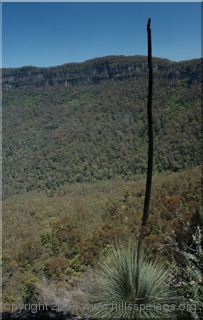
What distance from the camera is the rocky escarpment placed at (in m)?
63.6

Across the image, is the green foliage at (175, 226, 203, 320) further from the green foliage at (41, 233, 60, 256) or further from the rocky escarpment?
the rocky escarpment

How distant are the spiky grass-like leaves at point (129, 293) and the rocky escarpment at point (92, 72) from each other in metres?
59.0

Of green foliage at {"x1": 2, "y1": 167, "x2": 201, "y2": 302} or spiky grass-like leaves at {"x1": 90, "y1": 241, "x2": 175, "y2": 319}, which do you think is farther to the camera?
green foliage at {"x1": 2, "y1": 167, "x2": 201, "y2": 302}

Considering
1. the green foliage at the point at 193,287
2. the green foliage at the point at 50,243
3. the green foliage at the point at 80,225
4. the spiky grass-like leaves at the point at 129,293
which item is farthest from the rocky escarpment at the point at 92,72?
the spiky grass-like leaves at the point at 129,293

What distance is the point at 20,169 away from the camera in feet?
172

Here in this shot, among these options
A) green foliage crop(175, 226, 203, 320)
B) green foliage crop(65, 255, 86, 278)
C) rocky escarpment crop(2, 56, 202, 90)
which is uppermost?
rocky escarpment crop(2, 56, 202, 90)

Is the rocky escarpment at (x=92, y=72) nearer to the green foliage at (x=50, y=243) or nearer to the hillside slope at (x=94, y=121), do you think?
the hillside slope at (x=94, y=121)

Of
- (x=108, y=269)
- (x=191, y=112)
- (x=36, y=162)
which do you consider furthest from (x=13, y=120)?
(x=108, y=269)

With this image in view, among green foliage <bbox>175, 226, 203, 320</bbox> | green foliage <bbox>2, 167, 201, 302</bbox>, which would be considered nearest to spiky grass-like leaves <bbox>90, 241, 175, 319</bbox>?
green foliage <bbox>175, 226, 203, 320</bbox>

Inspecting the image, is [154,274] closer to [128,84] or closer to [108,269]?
[108,269]

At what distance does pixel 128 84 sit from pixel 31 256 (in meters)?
50.9

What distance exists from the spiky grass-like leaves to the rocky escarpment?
59038mm

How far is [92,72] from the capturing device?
76125mm

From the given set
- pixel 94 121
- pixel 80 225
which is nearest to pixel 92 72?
pixel 94 121
